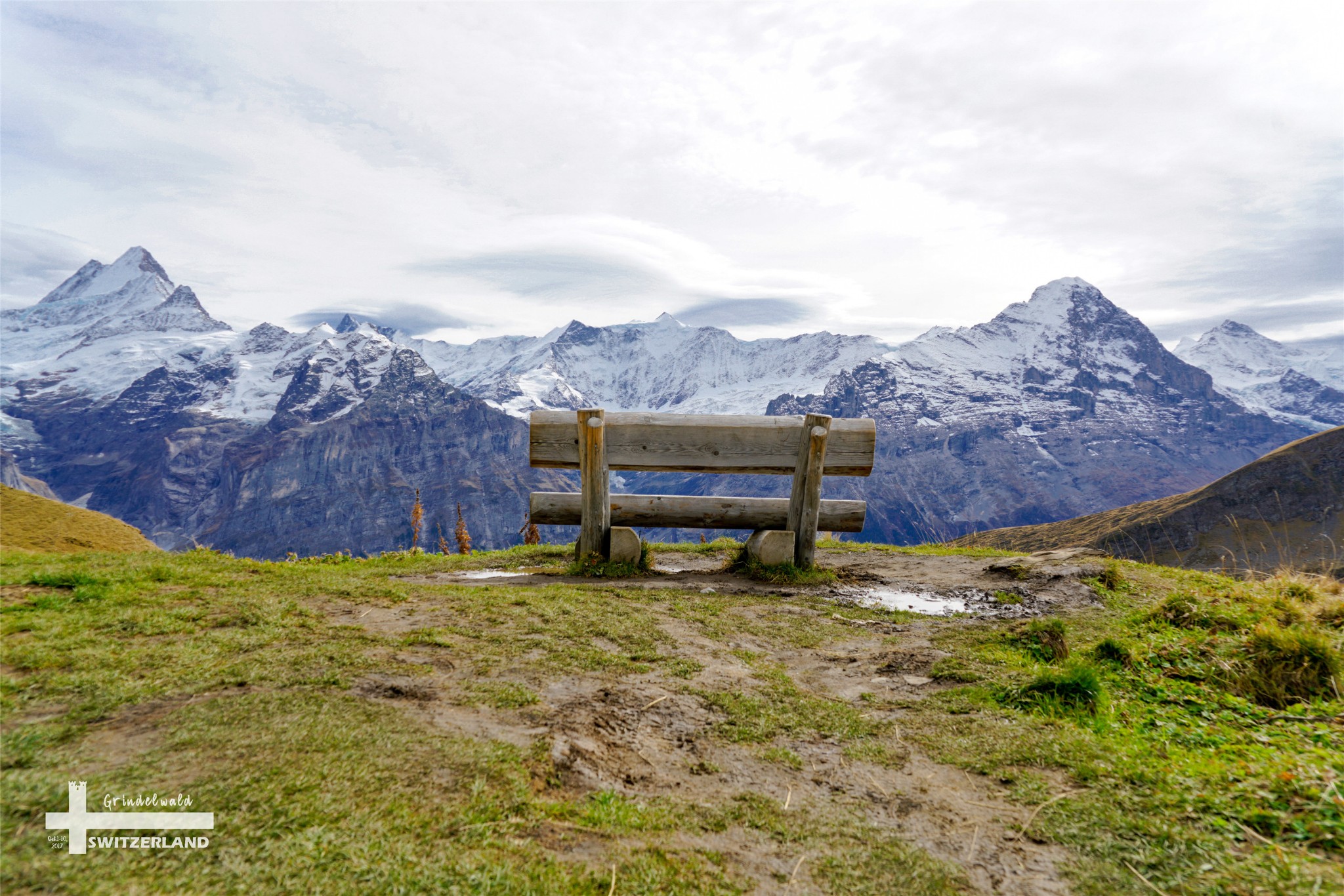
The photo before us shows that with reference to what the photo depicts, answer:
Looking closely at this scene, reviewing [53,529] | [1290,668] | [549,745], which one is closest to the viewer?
[549,745]

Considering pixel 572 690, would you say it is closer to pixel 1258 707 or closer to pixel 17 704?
pixel 17 704

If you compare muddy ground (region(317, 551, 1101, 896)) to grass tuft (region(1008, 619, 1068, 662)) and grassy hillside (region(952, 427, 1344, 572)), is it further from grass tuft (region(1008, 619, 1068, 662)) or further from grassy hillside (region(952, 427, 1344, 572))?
grassy hillside (region(952, 427, 1344, 572))

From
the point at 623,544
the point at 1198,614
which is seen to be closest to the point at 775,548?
the point at 623,544

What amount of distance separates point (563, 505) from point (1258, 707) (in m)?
8.34

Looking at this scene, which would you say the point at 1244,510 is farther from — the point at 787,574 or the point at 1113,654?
the point at 1113,654

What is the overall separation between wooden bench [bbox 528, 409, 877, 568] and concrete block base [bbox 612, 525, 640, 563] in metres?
0.01

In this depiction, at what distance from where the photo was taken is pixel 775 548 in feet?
33.9

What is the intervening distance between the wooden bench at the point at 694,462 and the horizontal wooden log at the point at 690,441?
13 millimetres

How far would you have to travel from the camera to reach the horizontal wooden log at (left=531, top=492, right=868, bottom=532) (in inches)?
408

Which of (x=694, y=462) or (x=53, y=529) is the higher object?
(x=694, y=462)

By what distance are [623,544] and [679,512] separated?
1.02 meters

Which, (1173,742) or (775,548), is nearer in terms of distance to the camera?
(1173,742)

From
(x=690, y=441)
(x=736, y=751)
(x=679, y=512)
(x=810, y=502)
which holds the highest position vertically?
(x=690, y=441)

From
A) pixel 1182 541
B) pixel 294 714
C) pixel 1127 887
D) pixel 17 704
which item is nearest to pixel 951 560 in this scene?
pixel 1127 887
